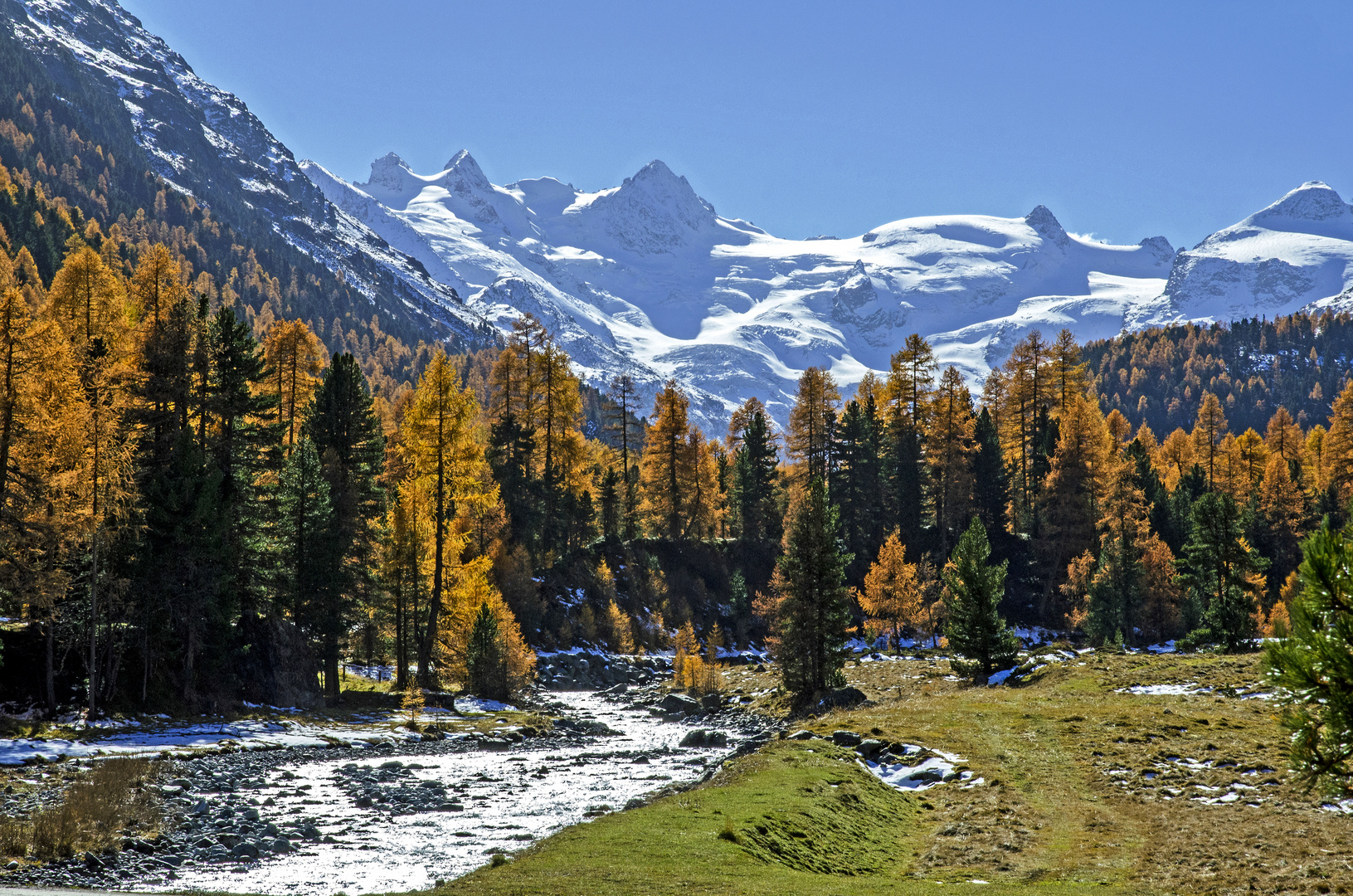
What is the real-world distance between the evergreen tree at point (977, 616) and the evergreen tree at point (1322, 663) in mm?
38019

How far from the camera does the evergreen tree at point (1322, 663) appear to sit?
10445mm

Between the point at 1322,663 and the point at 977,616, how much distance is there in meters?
40.6

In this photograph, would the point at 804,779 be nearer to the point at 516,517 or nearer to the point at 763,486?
the point at 516,517

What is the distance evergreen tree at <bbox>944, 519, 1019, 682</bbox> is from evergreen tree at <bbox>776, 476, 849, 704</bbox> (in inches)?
290

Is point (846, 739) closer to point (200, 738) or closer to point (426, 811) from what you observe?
point (426, 811)

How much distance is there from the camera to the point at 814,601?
45.8 m

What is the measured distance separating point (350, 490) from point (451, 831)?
3147 centimetres

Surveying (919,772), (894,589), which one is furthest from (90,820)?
(894,589)

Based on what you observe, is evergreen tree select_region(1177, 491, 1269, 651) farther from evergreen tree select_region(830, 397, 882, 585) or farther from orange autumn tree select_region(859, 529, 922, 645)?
evergreen tree select_region(830, 397, 882, 585)

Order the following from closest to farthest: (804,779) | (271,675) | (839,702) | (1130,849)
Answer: (1130,849), (804,779), (271,675), (839,702)

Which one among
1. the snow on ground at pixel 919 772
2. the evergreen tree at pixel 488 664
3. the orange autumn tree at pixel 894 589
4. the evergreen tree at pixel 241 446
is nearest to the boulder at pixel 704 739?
the snow on ground at pixel 919 772

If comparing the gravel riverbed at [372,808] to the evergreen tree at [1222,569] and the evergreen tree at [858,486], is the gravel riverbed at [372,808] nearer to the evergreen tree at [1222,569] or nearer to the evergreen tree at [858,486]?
the evergreen tree at [1222,569]

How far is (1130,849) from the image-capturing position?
19.0 m

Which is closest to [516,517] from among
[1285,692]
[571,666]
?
[571,666]
